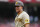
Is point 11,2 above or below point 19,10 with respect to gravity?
above

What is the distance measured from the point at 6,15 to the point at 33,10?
5.82 feet

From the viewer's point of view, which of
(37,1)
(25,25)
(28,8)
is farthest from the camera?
(28,8)

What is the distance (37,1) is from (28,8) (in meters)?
1.09

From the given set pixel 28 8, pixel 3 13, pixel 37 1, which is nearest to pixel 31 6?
pixel 28 8

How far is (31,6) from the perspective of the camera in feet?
41.7

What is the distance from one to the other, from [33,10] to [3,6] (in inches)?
77.5

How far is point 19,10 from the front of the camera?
3664mm

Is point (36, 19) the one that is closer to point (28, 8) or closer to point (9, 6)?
point (28, 8)

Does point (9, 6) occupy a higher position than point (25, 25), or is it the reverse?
point (9, 6)

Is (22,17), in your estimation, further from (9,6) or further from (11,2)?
(9,6)

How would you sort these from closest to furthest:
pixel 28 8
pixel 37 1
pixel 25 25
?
pixel 25 25
pixel 37 1
pixel 28 8

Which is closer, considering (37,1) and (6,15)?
(37,1)

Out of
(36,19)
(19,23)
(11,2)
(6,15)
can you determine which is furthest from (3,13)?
(19,23)

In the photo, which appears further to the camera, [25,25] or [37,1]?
[37,1]
